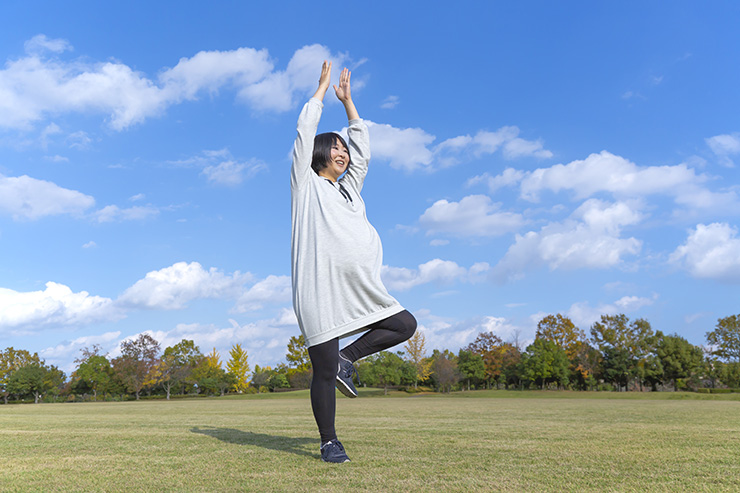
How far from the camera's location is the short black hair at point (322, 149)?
4.50 meters

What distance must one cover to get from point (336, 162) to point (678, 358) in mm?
55267

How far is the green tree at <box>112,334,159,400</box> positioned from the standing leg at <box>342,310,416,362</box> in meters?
47.0

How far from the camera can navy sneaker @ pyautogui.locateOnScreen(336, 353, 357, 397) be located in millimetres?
3994

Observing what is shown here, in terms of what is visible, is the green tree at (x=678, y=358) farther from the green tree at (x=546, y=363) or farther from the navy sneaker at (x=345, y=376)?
the navy sneaker at (x=345, y=376)

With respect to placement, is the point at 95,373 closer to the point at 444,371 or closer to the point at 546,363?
the point at 444,371

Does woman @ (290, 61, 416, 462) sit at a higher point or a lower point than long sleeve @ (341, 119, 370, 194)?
lower

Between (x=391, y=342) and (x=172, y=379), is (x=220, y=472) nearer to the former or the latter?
(x=391, y=342)

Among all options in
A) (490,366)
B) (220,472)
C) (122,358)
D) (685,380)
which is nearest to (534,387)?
(490,366)

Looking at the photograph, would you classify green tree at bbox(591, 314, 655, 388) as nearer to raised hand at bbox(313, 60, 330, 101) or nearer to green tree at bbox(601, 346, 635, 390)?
green tree at bbox(601, 346, 635, 390)

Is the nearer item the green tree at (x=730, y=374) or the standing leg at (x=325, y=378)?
the standing leg at (x=325, y=378)

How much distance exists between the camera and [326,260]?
403 cm

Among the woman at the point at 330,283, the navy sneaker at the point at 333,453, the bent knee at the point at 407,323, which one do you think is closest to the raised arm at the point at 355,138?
the woman at the point at 330,283

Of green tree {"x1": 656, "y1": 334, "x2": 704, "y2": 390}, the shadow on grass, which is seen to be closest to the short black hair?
the shadow on grass

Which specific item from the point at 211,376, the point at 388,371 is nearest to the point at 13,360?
the point at 211,376
